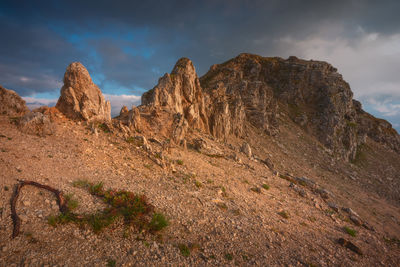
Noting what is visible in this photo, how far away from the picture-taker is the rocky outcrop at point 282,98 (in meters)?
38.0

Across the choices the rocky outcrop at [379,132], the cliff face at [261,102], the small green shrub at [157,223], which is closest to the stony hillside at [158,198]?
the small green shrub at [157,223]

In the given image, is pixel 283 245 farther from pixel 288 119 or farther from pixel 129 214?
pixel 288 119

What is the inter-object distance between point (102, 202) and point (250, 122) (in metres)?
40.4

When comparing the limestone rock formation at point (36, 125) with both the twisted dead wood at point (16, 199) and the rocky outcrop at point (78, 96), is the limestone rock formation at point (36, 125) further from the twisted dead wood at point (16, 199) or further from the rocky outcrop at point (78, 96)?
the twisted dead wood at point (16, 199)

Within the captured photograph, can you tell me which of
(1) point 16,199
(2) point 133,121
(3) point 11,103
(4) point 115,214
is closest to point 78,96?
(3) point 11,103

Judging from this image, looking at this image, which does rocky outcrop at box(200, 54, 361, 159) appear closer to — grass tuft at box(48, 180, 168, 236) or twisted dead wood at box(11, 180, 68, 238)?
grass tuft at box(48, 180, 168, 236)

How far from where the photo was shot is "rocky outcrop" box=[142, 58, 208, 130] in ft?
86.5

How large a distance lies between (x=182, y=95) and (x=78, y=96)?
51.6ft

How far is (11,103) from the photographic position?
50.8 ft

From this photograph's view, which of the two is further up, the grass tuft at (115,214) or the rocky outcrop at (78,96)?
the rocky outcrop at (78,96)

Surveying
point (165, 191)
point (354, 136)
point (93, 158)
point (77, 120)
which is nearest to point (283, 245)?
point (165, 191)

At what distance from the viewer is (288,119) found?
52781 mm

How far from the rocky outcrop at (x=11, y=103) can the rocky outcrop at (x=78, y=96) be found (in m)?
2.70

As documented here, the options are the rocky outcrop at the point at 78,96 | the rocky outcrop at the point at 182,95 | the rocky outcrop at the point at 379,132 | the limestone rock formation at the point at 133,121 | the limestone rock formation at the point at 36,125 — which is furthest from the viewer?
the rocky outcrop at the point at 379,132
